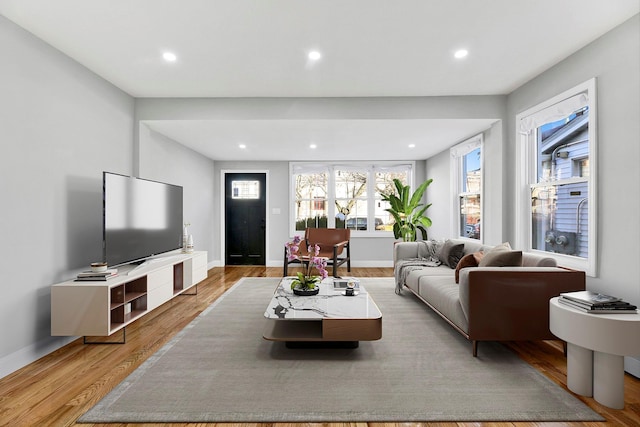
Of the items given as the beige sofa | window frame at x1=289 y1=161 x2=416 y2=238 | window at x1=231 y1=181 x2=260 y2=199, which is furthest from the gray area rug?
window at x1=231 y1=181 x2=260 y2=199

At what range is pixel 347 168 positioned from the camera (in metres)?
6.91

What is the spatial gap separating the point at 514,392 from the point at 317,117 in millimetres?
3105

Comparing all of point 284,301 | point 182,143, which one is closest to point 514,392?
point 284,301

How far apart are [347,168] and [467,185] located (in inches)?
97.9

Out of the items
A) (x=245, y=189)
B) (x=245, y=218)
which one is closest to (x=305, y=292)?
(x=245, y=218)

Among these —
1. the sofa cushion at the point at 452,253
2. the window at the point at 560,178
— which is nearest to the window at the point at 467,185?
the sofa cushion at the point at 452,253

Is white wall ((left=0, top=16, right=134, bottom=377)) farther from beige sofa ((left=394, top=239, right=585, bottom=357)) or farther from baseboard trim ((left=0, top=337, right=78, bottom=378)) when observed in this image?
beige sofa ((left=394, top=239, right=585, bottom=357))

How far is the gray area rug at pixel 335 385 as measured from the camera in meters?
1.80

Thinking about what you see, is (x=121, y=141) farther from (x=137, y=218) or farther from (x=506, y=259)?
(x=506, y=259)

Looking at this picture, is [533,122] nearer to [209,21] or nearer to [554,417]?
[554,417]

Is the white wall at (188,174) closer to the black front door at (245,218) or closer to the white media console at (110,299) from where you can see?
the black front door at (245,218)

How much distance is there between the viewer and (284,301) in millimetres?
2867

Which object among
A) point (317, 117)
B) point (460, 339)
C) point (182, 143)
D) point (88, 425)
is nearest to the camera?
point (88, 425)

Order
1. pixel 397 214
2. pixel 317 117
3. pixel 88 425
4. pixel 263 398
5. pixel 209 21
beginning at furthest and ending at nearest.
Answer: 1. pixel 397 214
2. pixel 317 117
3. pixel 209 21
4. pixel 263 398
5. pixel 88 425
